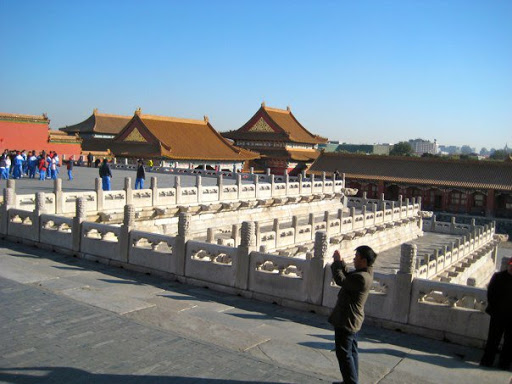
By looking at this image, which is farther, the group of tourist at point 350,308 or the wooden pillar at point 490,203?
the wooden pillar at point 490,203

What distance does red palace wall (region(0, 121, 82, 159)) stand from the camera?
105 ft

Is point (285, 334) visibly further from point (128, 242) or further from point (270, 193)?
point (270, 193)

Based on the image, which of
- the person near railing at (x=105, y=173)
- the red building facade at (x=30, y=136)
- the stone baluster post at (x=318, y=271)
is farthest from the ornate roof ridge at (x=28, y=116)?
the stone baluster post at (x=318, y=271)

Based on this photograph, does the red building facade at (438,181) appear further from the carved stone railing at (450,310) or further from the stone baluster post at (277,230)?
the carved stone railing at (450,310)

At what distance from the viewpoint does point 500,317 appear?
234 inches

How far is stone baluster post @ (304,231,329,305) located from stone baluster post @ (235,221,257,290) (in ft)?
3.66

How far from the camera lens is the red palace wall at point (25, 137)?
105 feet

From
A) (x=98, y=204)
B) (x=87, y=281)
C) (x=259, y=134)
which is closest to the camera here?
(x=87, y=281)

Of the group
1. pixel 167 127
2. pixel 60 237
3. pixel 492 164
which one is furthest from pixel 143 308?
pixel 492 164

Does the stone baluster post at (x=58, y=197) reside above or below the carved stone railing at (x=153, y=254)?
above

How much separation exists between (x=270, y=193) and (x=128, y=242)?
14164mm

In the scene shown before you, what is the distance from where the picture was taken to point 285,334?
6.77 m

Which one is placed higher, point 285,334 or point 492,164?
point 492,164

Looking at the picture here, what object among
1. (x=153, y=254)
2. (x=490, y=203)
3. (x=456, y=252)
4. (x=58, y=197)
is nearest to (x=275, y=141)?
(x=490, y=203)
